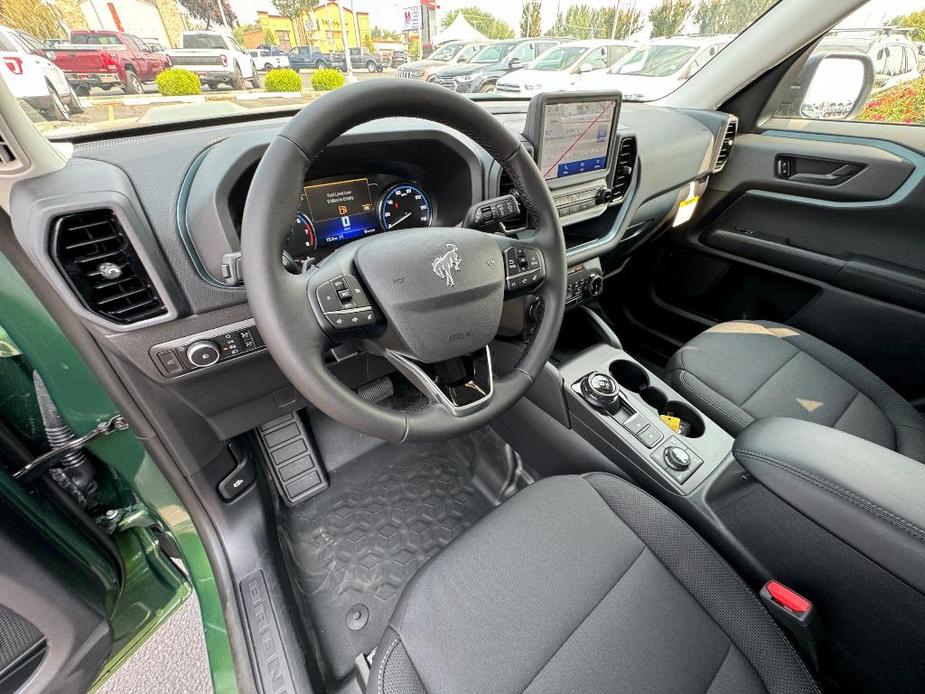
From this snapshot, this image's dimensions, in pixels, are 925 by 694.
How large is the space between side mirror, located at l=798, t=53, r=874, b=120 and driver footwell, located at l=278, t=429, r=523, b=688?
1.93m

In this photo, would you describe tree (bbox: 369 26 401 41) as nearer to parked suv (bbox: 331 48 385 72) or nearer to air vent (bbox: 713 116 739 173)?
parked suv (bbox: 331 48 385 72)

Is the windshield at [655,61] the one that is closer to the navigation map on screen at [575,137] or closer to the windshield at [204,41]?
the navigation map on screen at [575,137]

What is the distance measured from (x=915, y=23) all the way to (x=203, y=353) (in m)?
2.56

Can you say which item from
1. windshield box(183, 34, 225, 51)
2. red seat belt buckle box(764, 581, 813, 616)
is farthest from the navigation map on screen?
red seat belt buckle box(764, 581, 813, 616)

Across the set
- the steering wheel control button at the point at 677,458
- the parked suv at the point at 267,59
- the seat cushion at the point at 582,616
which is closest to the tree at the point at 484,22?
the parked suv at the point at 267,59

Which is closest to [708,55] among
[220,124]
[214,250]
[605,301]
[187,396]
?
[605,301]

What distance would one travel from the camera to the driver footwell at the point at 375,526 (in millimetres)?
1201

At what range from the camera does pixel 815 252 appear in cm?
176

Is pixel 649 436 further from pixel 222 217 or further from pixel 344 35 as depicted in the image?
pixel 344 35

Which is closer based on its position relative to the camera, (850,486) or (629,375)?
(850,486)

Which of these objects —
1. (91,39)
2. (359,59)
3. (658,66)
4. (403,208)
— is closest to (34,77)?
(91,39)

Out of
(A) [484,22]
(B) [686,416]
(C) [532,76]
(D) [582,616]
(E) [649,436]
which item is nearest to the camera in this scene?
(D) [582,616]

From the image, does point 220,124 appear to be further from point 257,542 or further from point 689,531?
point 689,531

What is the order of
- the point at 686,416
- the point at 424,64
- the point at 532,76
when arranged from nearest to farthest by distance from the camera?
the point at 686,416, the point at 424,64, the point at 532,76
